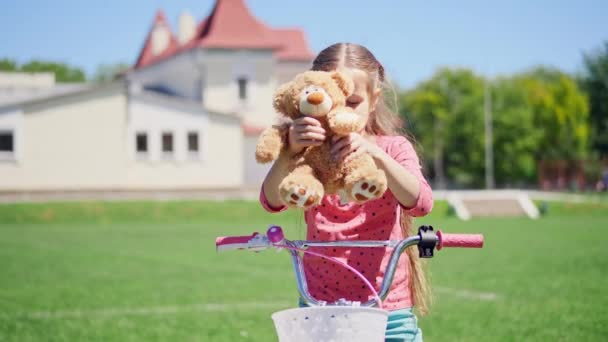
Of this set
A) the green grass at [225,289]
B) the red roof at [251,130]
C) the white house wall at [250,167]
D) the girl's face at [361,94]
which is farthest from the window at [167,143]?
the girl's face at [361,94]

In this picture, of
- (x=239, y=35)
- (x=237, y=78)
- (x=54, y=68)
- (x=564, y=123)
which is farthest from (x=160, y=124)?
(x=564, y=123)

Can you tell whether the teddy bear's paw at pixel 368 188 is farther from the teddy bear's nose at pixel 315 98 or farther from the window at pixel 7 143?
the window at pixel 7 143

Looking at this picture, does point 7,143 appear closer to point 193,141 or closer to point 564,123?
point 193,141

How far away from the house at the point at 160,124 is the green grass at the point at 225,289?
1844cm

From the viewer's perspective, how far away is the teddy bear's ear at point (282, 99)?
10.5 feet

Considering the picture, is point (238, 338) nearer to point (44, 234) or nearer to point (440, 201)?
point (44, 234)

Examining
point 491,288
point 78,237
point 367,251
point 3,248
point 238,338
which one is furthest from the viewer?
point 78,237

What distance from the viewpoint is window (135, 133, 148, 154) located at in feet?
159

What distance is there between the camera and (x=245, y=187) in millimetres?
49281

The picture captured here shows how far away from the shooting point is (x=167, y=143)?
1941 inches

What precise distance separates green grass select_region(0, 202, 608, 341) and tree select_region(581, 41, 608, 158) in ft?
157

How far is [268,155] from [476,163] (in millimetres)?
81401

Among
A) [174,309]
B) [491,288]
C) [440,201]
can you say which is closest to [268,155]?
[174,309]

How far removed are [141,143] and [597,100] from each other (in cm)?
4236
